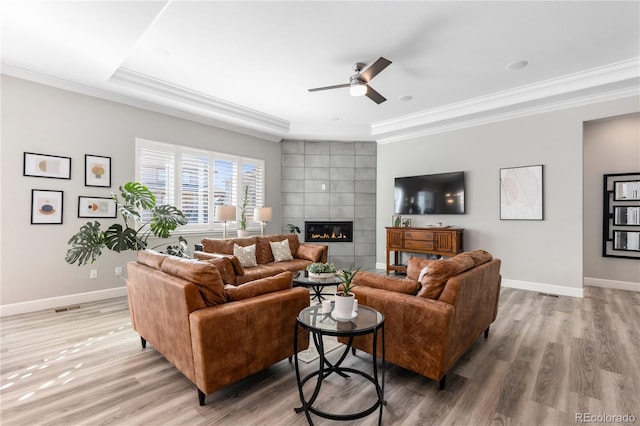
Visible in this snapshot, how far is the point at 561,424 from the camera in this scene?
187 centimetres

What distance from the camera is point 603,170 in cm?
520

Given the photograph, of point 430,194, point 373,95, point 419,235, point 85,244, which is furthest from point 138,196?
point 430,194

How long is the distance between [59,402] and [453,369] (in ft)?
9.49

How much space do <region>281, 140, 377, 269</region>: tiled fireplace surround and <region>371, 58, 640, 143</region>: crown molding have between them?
85cm

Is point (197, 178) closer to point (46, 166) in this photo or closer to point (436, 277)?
point (46, 166)

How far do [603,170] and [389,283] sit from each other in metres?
5.16

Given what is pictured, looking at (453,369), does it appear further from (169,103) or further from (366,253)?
(169,103)

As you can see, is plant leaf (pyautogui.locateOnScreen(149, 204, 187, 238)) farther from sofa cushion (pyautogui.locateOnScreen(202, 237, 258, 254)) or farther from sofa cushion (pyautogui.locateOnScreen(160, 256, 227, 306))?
sofa cushion (pyautogui.locateOnScreen(160, 256, 227, 306))

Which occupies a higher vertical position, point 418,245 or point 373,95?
point 373,95

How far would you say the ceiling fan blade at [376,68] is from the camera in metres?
3.20

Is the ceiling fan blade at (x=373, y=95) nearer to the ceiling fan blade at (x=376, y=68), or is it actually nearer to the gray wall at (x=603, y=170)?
the ceiling fan blade at (x=376, y=68)

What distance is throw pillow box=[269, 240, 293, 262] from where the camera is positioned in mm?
5145

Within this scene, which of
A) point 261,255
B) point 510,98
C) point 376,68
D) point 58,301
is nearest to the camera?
point 376,68

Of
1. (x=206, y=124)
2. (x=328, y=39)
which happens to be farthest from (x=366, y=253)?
(x=328, y=39)
